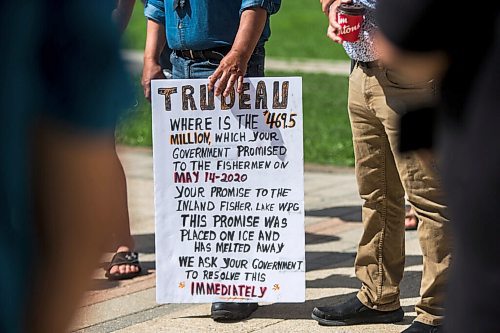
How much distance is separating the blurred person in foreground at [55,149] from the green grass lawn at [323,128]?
5467 millimetres

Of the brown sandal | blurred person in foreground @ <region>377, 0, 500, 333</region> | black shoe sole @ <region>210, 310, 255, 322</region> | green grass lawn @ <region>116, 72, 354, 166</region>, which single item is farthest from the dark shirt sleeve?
green grass lawn @ <region>116, 72, 354, 166</region>

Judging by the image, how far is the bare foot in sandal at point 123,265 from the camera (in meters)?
5.72

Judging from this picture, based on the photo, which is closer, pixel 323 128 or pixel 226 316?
pixel 226 316

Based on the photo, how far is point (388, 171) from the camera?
477cm

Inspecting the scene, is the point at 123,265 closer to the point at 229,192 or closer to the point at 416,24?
the point at 229,192

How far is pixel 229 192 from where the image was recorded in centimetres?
498

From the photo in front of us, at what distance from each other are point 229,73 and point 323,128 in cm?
644

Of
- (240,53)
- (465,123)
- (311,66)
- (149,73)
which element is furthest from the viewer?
(311,66)

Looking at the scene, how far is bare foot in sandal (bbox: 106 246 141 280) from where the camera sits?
5.72 metres

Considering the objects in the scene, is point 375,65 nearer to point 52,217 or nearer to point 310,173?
point 52,217

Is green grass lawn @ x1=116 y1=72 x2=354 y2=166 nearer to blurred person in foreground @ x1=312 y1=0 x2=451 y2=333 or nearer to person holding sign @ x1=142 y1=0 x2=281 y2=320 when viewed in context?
person holding sign @ x1=142 y1=0 x2=281 y2=320

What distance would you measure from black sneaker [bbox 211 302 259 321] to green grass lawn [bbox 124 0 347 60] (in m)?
9.98

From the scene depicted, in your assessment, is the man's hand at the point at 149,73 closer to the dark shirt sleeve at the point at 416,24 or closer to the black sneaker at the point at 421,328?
the black sneaker at the point at 421,328

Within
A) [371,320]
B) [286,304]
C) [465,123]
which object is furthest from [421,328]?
[465,123]
